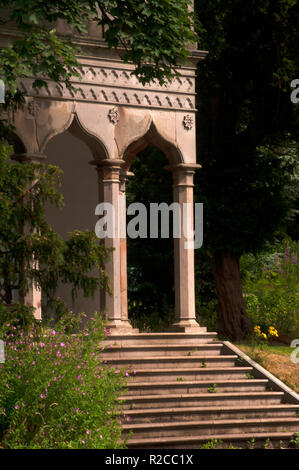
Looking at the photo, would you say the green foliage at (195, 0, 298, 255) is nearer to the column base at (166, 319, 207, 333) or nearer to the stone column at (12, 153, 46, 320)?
the column base at (166, 319, 207, 333)

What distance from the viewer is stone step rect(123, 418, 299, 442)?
15.4 meters

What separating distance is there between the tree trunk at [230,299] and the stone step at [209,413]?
553cm

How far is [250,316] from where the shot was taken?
79.4 ft

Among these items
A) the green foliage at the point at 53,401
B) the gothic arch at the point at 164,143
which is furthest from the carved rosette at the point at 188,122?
the green foliage at the point at 53,401

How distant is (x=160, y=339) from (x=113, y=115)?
449 centimetres

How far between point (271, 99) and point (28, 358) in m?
11.5

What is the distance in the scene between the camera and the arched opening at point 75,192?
68.4ft

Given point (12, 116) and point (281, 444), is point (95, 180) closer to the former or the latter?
point (12, 116)

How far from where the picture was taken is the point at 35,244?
15148mm

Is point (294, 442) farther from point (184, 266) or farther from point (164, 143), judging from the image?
point (164, 143)

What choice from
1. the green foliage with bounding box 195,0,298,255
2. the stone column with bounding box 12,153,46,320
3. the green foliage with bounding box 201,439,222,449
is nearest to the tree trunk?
the green foliage with bounding box 195,0,298,255

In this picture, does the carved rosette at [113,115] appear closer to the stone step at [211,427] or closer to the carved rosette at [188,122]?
the carved rosette at [188,122]

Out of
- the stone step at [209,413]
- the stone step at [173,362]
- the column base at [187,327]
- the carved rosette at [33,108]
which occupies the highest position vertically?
the carved rosette at [33,108]

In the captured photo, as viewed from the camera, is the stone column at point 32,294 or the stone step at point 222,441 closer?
the stone step at point 222,441
